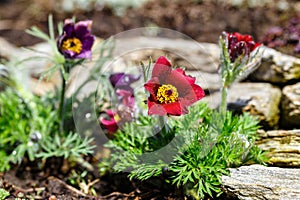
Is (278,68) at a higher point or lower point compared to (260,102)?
higher

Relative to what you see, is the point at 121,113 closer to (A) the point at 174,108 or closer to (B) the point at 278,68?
(A) the point at 174,108

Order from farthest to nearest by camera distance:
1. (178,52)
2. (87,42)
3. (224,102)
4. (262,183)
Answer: (178,52), (87,42), (224,102), (262,183)

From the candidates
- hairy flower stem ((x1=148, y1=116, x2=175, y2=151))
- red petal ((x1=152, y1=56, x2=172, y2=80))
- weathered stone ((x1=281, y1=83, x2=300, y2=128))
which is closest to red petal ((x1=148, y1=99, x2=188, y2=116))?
red petal ((x1=152, y1=56, x2=172, y2=80))

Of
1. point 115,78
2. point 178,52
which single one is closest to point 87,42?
point 115,78

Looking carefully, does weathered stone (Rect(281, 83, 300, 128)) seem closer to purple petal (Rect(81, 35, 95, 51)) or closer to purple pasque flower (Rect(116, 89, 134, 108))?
purple pasque flower (Rect(116, 89, 134, 108))

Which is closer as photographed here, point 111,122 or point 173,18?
point 111,122

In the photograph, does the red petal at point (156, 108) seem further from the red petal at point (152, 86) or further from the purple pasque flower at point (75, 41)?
the purple pasque flower at point (75, 41)
